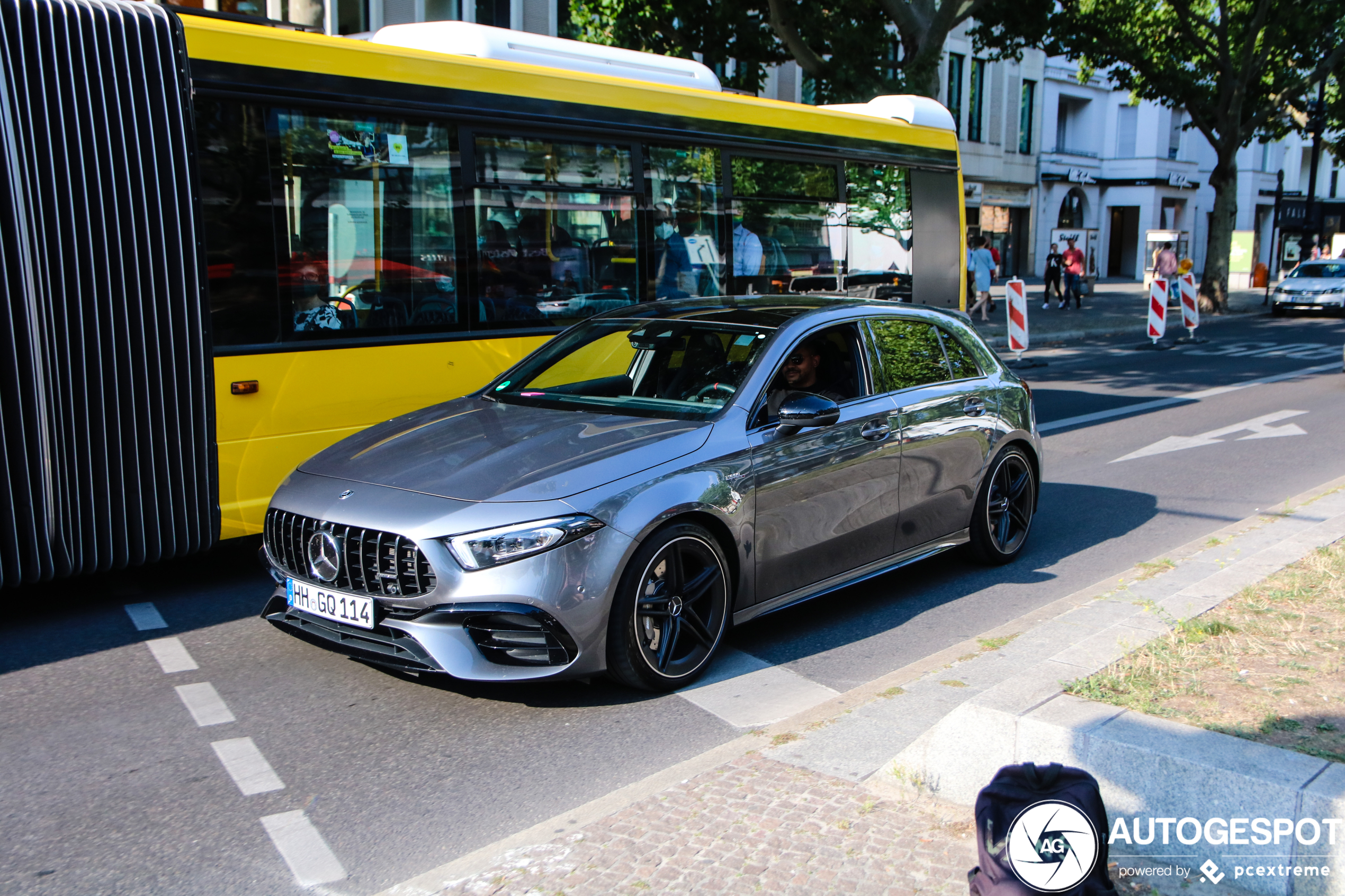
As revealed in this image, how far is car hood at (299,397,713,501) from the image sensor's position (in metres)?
4.34

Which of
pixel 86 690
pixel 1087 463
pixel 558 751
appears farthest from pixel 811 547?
pixel 1087 463

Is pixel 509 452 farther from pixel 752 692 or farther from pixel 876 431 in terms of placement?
pixel 876 431

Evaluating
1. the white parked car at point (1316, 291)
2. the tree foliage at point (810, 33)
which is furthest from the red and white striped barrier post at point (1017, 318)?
the white parked car at point (1316, 291)

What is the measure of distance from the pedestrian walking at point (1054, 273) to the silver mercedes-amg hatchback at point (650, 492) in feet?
85.8

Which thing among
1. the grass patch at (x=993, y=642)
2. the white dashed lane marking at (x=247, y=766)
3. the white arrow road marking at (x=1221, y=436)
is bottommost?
the white arrow road marking at (x=1221, y=436)

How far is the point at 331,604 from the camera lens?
14.3 feet

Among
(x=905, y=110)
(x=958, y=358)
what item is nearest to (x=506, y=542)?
(x=958, y=358)

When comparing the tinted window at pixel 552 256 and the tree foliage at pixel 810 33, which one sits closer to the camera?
the tinted window at pixel 552 256

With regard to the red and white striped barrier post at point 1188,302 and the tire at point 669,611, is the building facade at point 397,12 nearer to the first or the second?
the red and white striped barrier post at point 1188,302

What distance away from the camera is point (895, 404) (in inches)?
226

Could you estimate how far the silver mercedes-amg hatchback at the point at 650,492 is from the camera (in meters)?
4.19

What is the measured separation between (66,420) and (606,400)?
2.54 m

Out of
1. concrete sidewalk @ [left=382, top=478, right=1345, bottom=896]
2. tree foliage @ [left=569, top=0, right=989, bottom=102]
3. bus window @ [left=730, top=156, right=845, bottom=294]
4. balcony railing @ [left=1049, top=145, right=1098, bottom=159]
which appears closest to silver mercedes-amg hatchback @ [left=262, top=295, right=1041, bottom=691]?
concrete sidewalk @ [left=382, top=478, right=1345, bottom=896]

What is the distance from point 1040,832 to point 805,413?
245 centimetres
